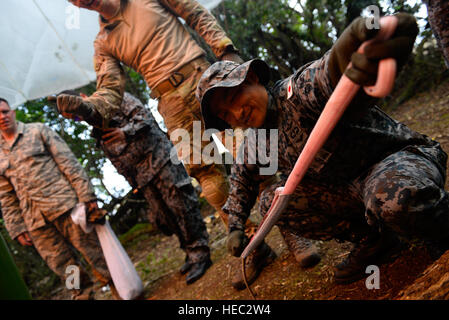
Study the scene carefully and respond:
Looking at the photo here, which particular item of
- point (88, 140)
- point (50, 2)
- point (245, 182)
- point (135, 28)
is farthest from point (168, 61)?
point (88, 140)

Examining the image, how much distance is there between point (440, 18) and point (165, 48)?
2.08 metres

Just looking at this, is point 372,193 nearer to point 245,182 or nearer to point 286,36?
point 245,182

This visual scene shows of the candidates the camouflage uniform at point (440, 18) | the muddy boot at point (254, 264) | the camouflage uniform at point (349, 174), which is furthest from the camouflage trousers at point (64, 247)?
the camouflage uniform at point (440, 18)

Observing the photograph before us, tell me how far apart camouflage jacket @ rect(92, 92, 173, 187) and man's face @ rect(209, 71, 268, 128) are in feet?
6.25

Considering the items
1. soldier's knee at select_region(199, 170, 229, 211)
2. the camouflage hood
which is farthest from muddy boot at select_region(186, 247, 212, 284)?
the camouflage hood

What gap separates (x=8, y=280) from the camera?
93cm

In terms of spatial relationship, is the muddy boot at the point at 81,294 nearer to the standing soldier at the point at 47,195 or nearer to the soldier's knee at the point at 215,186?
the standing soldier at the point at 47,195

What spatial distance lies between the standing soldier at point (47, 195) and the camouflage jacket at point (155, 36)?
1199 millimetres

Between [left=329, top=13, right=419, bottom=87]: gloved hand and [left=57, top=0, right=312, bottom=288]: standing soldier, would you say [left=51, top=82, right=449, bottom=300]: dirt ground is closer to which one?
[left=57, top=0, right=312, bottom=288]: standing soldier

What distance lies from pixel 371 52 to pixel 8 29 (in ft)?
11.4

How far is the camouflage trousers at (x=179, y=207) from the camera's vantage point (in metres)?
3.27

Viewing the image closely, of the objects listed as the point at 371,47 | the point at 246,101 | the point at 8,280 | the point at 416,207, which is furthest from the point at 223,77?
the point at 8,280

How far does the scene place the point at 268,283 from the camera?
222cm
